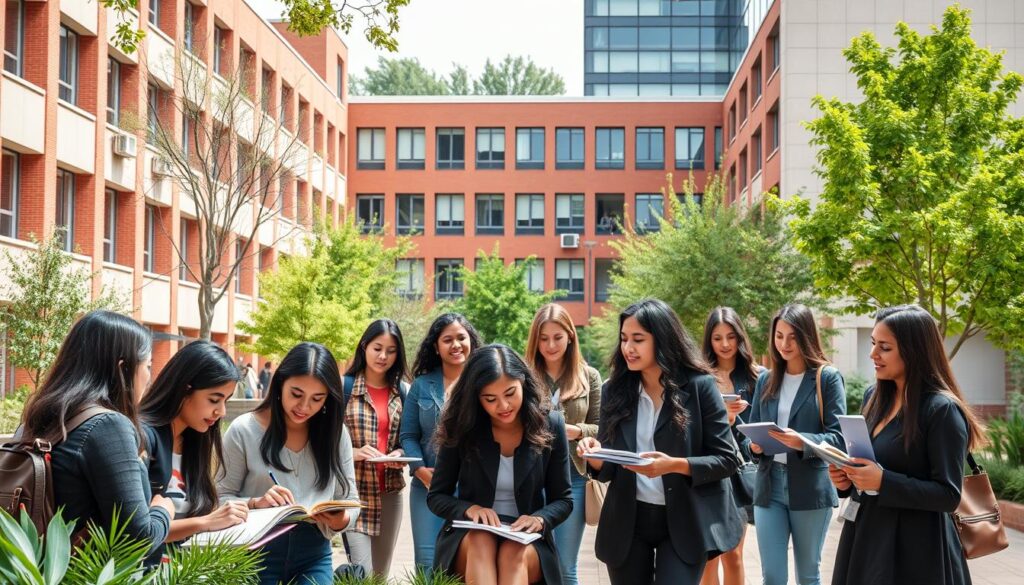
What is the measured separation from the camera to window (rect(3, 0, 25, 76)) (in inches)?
1045

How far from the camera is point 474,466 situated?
5.70 meters

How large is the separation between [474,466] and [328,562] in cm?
83

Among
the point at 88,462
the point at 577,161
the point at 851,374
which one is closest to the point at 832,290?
the point at 851,374

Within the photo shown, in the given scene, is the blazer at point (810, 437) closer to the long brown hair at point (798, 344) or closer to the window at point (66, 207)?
the long brown hair at point (798, 344)

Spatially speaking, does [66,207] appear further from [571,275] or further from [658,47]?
[658,47]

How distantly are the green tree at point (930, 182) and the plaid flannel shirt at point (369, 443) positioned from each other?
11936 mm

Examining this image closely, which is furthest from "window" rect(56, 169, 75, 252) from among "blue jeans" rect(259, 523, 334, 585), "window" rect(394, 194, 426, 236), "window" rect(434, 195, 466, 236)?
"window" rect(434, 195, 466, 236)

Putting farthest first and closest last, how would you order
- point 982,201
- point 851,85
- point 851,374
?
1. point 851,85
2. point 851,374
3. point 982,201

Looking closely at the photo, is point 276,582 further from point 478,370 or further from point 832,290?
point 832,290

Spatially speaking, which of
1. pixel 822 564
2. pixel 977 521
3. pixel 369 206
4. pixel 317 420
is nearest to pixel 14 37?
pixel 822 564

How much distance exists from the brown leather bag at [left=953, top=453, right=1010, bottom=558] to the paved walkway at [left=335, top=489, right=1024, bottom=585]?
462 cm

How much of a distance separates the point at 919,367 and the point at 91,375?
330cm

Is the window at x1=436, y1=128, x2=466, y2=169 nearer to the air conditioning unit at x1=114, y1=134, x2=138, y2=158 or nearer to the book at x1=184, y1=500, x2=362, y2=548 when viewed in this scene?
the air conditioning unit at x1=114, y1=134, x2=138, y2=158

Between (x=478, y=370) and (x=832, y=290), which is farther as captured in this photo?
(x=832, y=290)
